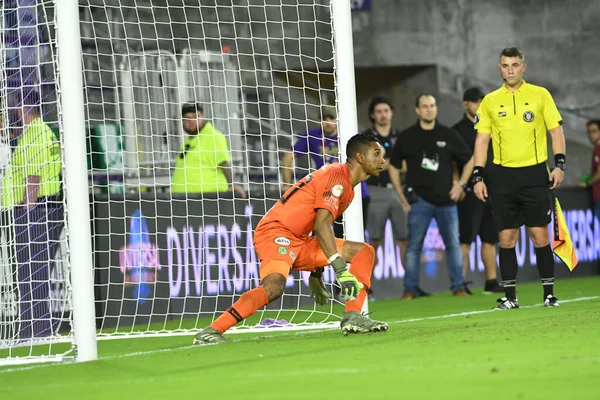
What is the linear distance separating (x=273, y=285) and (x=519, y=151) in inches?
Result: 120

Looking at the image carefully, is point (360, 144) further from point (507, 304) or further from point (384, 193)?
point (384, 193)

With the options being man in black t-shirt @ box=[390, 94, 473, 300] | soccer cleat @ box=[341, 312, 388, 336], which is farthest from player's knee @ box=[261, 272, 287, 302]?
man in black t-shirt @ box=[390, 94, 473, 300]

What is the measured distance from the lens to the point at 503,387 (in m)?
4.71

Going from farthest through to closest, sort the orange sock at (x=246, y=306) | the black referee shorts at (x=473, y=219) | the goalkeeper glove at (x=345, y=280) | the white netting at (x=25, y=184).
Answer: the black referee shorts at (x=473, y=219) < the white netting at (x=25, y=184) < the orange sock at (x=246, y=306) < the goalkeeper glove at (x=345, y=280)

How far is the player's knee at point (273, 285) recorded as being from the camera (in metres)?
7.60

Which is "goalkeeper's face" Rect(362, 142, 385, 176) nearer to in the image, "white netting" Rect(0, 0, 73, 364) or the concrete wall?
"white netting" Rect(0, 0, 73, 364)

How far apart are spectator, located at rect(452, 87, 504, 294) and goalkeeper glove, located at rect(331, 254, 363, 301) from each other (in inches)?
229

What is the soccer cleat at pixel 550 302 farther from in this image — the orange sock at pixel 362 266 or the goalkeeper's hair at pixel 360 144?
the goalkeeper's hair at pixel 360 144

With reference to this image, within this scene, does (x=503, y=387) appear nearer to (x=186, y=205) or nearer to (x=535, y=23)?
(x=186, y=205)

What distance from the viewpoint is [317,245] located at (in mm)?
7992

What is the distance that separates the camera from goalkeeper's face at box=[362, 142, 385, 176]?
779 cm

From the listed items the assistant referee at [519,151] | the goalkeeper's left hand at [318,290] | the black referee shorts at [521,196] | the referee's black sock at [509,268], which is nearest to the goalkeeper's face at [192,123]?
the assistant referee at [519,151]

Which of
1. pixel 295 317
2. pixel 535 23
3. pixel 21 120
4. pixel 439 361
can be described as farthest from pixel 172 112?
pixel 535 23

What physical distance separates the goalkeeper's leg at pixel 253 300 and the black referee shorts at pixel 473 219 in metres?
6.36
